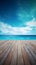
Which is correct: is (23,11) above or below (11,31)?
above

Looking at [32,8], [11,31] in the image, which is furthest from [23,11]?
[11,31]

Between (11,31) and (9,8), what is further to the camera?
(11,31)

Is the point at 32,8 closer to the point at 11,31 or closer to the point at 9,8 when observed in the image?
the point at 9,8

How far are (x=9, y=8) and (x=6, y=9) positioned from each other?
0.15 meters

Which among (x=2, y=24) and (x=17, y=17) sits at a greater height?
(x=17, y=17)

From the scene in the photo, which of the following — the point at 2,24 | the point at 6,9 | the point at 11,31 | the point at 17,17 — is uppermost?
the point at 6,9

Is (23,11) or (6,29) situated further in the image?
(6,29)

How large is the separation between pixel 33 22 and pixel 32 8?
657 mm

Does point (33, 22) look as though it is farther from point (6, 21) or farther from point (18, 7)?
point (6, 21)

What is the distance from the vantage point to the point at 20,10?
4.41m

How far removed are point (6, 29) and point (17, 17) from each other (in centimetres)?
78

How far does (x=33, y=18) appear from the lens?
15.2 ft

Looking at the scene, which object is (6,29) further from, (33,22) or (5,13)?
(33,22)

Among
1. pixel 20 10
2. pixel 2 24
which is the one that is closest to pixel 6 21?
pixel 2 24
